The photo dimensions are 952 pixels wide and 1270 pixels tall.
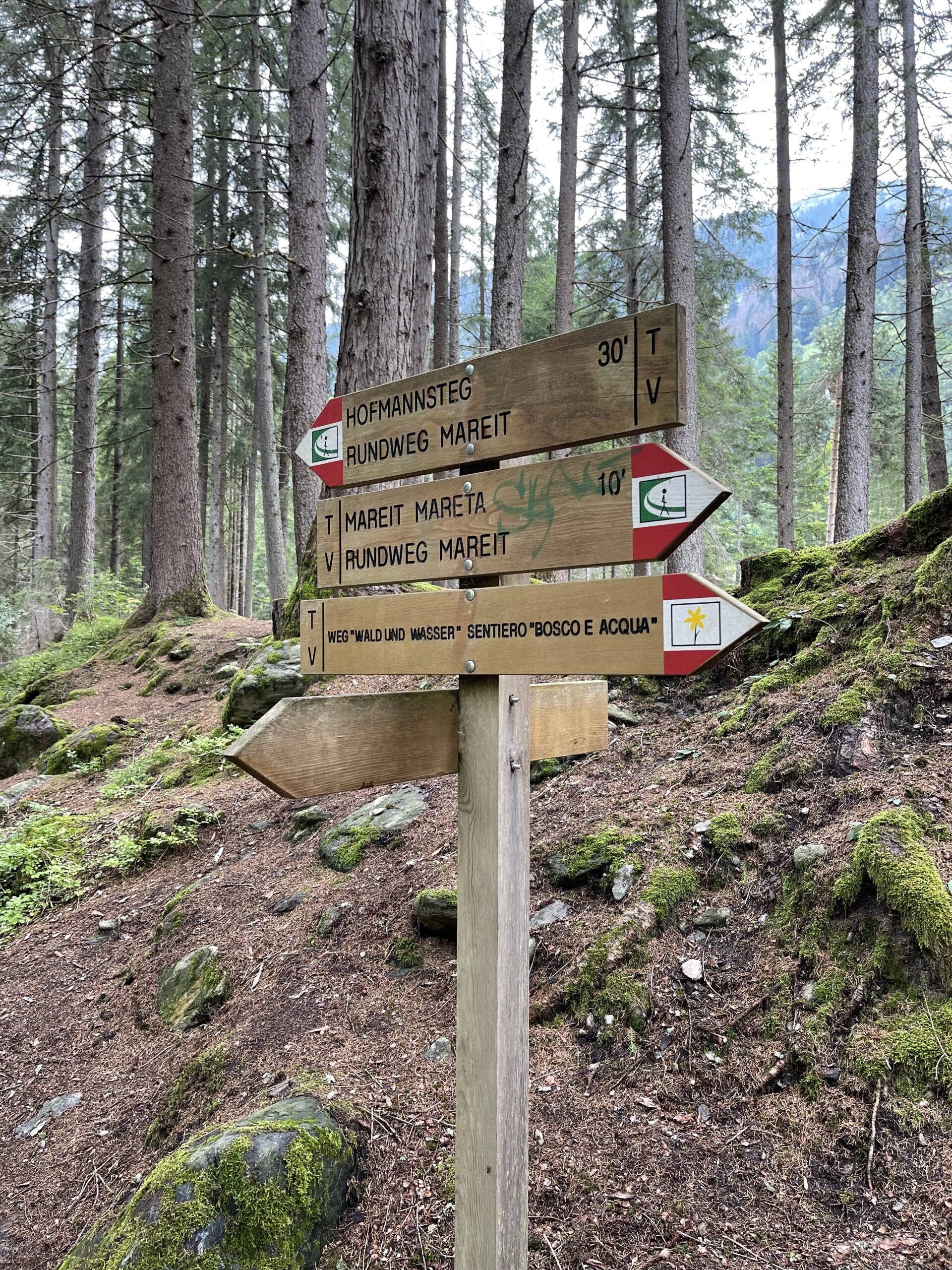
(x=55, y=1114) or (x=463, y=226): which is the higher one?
(x=463, y=226)

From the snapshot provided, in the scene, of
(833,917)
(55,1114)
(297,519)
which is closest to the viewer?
(833,917)

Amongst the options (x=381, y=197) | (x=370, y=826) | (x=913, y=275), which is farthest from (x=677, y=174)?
→ (x=370, y=826)

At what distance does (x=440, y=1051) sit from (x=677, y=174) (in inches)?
437

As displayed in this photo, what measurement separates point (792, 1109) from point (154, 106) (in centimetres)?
1329

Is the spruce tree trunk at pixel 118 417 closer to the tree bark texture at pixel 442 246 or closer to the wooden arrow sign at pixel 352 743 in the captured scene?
the tree bark texture at pixel 442 246

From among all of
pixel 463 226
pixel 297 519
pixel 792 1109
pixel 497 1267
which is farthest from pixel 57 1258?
pixel 463 226

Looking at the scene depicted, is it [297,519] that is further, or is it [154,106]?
[154,106]

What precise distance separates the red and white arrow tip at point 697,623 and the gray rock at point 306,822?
3724 mm

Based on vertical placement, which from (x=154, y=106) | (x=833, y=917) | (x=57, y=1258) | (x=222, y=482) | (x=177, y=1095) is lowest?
(x=57, y=1258)

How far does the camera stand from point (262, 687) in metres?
5.91

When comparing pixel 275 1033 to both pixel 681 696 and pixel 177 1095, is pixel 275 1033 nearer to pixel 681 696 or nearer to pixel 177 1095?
pixel 177 1095

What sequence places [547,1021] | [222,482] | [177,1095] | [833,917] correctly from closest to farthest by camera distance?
[833,917]
[547,1021]
[177,1095]
[222,482]

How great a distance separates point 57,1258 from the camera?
261 centimetres

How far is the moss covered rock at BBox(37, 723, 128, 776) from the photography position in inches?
270
